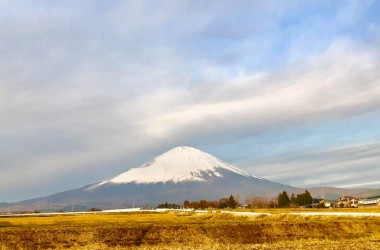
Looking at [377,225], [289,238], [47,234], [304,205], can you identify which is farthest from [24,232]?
[304,205]

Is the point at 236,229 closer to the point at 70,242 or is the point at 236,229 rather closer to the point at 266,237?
the point at 266,237

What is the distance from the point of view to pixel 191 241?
153 ft

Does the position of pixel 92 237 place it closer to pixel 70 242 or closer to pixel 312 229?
pixel 70 242

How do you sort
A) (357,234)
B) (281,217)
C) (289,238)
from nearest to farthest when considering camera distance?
1. (289,238)
2. (357,234)
3. (281,217)

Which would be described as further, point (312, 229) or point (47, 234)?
point (312, 229)

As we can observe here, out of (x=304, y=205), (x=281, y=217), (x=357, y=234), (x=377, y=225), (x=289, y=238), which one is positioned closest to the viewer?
(x=289, y=238)

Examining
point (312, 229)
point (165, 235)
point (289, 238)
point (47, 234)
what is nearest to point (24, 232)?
point (47, 234)

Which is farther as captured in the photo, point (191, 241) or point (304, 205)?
point (304, 205)

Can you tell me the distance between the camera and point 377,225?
57.5 meters

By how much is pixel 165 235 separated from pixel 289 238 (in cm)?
1083

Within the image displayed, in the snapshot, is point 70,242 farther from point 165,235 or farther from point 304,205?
point 304,205

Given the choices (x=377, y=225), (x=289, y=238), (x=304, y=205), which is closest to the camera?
(x=289, y=238)

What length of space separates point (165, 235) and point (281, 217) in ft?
94.9

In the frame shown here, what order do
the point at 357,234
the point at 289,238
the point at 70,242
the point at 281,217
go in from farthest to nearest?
the point at 281,217 → the point at 357,234 → the point at 289,238 → the point at 70,242
